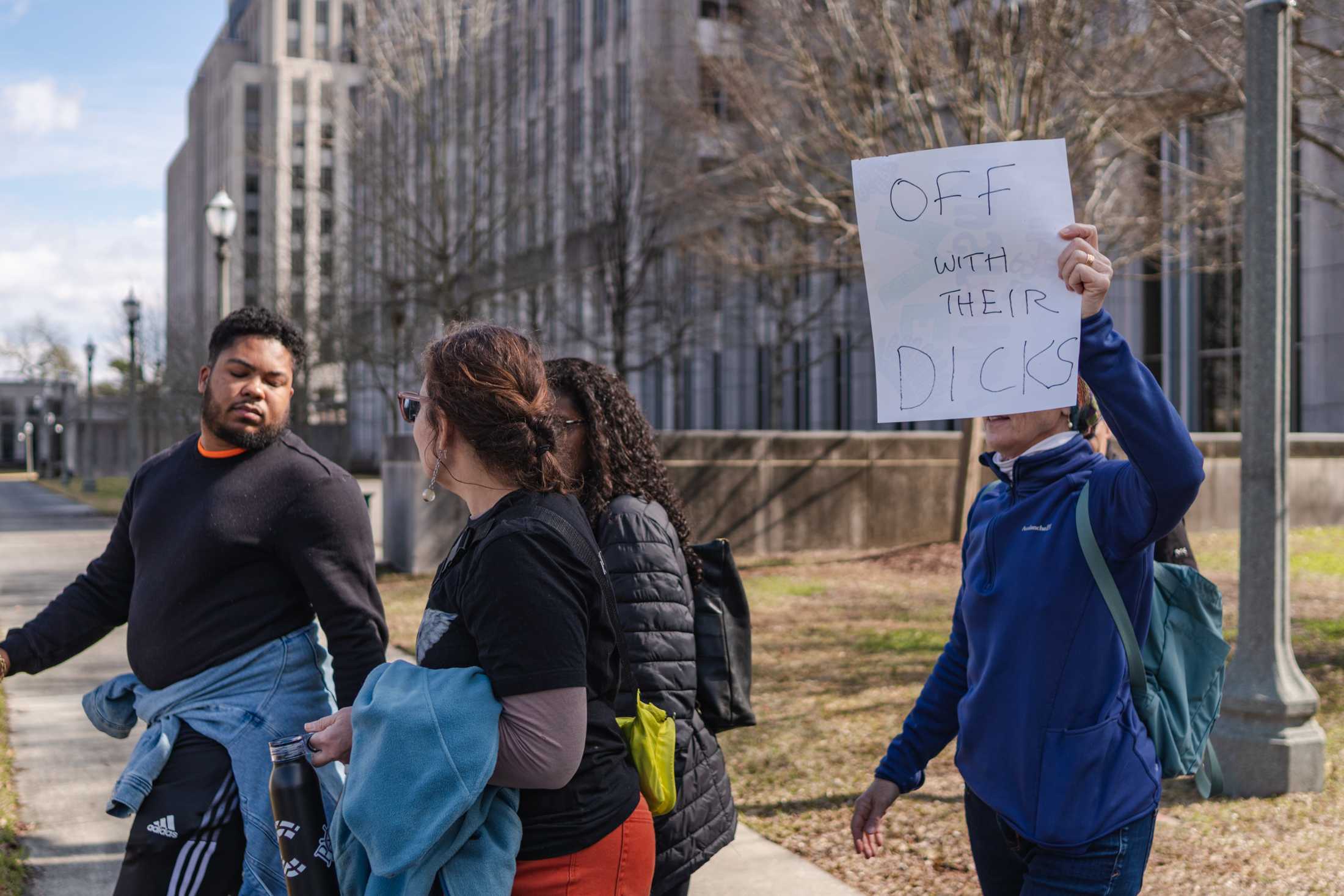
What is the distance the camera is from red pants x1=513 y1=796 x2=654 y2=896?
2.11m

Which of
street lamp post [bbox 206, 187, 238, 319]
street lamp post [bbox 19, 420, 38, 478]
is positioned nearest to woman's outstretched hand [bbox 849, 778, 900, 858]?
street lamp post [bbox 206, 187, 238, 319]

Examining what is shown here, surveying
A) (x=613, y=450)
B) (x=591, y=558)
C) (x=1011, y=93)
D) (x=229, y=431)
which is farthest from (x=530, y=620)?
(x=1011, y=93)

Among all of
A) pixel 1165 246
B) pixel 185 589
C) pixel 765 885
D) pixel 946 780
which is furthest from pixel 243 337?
pixel 1165 246

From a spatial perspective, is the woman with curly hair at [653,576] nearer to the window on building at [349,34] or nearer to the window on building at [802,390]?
the window on building at [349,34]

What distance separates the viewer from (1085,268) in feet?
6.86

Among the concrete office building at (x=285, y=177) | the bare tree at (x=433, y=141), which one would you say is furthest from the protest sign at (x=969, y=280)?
the concrete office building at (x=285, y=177)

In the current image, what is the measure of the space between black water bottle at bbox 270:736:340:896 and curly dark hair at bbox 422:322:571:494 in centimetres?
67

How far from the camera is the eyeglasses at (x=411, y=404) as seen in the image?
2295 mm

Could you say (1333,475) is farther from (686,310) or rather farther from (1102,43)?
(686,310)

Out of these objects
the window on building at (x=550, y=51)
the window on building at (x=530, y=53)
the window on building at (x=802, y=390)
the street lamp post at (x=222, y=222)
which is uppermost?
the window on building at (x=550, y=51)

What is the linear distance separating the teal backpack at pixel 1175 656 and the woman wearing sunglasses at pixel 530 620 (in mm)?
995

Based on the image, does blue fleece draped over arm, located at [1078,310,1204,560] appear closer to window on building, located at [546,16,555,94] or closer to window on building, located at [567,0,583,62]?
window on building, located at [546,16,555,94]

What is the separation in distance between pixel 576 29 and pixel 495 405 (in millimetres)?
38648

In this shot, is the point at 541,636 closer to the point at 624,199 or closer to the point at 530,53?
the point at 624,199
